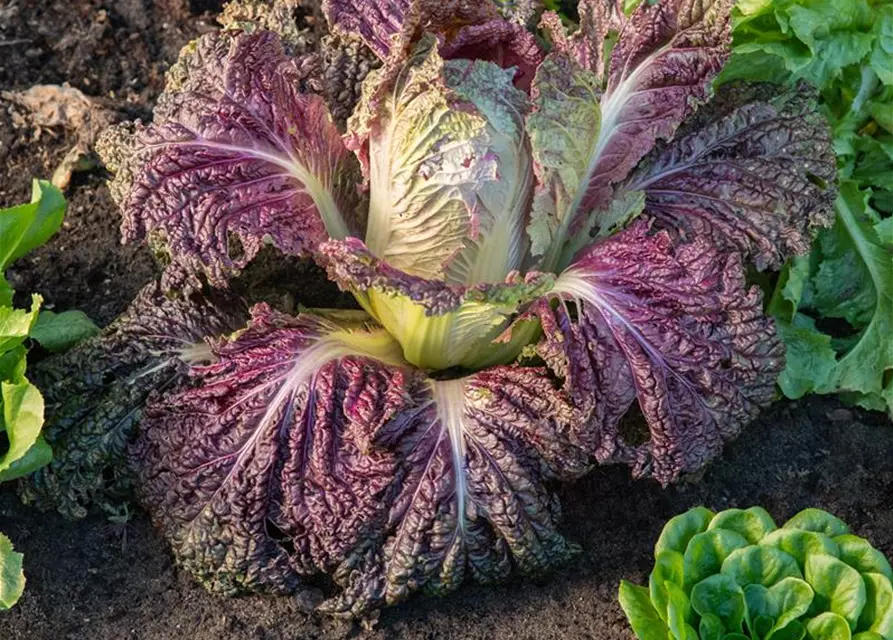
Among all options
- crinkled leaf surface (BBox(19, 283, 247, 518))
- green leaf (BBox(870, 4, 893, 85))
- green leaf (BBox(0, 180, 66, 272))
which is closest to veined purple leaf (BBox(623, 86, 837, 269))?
green leaf (BBox(870, 4, 893, 85))

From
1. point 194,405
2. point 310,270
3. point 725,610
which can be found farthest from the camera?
point 310,270

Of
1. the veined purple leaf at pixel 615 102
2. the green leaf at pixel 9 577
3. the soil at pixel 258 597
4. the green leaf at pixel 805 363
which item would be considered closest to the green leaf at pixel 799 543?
the soil at pixel 258 597

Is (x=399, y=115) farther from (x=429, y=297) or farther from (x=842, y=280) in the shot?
(x=842, y=280)

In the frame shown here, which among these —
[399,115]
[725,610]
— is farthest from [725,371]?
[399,115]

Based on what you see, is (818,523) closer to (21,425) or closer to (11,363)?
(21,425)

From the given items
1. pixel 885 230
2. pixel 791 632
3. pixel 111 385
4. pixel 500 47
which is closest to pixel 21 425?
pixel 111 385

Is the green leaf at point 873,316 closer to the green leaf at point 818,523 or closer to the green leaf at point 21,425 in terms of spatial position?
the green leaf at point 818,523

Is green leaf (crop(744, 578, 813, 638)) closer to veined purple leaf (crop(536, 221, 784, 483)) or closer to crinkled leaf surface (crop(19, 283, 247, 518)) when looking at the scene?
veined purple leaf (crop(536, 221, 784, 483))
